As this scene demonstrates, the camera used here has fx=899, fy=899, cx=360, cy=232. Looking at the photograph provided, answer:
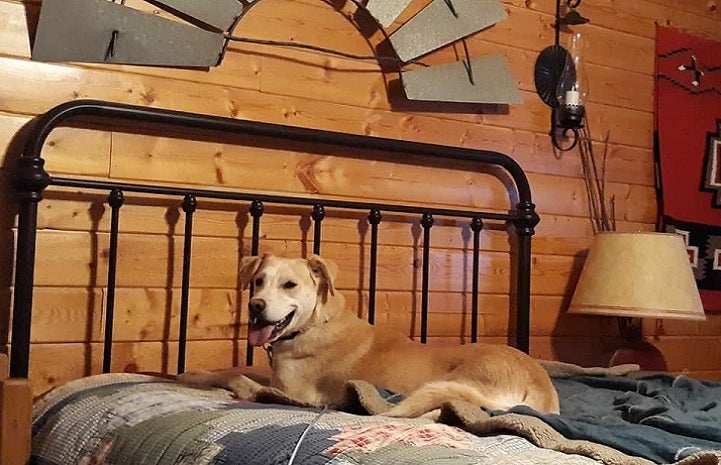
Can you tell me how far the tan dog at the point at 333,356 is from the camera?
6.15 feet

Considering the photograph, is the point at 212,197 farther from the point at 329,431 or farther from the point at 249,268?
the point at 329,431

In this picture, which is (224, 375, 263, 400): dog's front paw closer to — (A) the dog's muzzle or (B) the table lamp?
(A) the dog's muzzle

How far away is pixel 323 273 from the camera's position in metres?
2.07

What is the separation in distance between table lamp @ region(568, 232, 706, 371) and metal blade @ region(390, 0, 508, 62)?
0.76 metres

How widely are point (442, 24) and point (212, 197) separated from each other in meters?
0.93

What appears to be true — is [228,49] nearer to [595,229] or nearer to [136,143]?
[136,143]

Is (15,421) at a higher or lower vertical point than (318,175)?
lower

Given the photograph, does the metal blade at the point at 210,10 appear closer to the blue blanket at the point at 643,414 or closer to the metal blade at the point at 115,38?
the metal blade at the point at 115,38

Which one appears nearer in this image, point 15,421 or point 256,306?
point 15,421

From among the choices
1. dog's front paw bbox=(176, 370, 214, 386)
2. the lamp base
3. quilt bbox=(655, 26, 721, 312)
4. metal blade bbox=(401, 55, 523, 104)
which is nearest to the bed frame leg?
dog's front paw bbox=(176, 370, 214, 386)

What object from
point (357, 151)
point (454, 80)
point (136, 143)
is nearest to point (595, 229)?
point (454, 80)

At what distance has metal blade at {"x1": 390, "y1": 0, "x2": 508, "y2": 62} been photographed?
8.62 feet

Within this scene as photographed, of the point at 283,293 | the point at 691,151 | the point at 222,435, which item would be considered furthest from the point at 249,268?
the point at 691,151

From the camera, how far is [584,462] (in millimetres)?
1245
